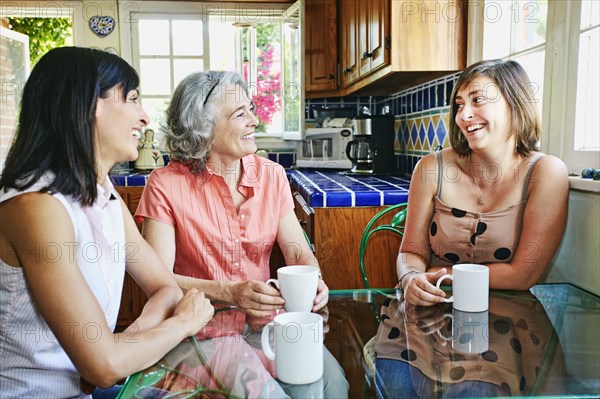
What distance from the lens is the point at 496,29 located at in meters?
2.21

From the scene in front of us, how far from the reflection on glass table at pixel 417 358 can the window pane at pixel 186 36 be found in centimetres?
328

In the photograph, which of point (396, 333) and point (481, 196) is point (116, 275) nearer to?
point (396, 333)

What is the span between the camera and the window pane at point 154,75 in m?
4.13

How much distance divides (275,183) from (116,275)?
741 mm

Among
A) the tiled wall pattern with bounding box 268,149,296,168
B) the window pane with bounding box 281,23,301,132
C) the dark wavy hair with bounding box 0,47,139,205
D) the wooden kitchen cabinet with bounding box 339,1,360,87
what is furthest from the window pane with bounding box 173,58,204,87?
the dark wavy hair with bounding box 0,47,139,205

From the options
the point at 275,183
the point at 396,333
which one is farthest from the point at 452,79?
the point at 396,333

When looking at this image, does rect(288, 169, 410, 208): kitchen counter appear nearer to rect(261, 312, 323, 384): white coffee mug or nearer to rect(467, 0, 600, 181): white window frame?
rect(467, 0, 600, 181): white window frame

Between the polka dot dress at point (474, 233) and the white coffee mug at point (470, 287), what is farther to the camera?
the polka dot dress at point (474, 233)

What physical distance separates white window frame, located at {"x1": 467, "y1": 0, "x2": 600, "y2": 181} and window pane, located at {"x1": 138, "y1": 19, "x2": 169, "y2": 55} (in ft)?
9.96

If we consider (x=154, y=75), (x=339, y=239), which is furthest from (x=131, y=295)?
(x=154, y=75)

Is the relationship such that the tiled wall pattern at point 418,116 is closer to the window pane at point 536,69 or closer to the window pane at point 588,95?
the window pane at point 536,69

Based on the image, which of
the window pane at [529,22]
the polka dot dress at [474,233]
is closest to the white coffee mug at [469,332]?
the polka dot dress at [474,233]

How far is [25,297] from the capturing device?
1.03 metres

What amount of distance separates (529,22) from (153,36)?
9.63 feet
